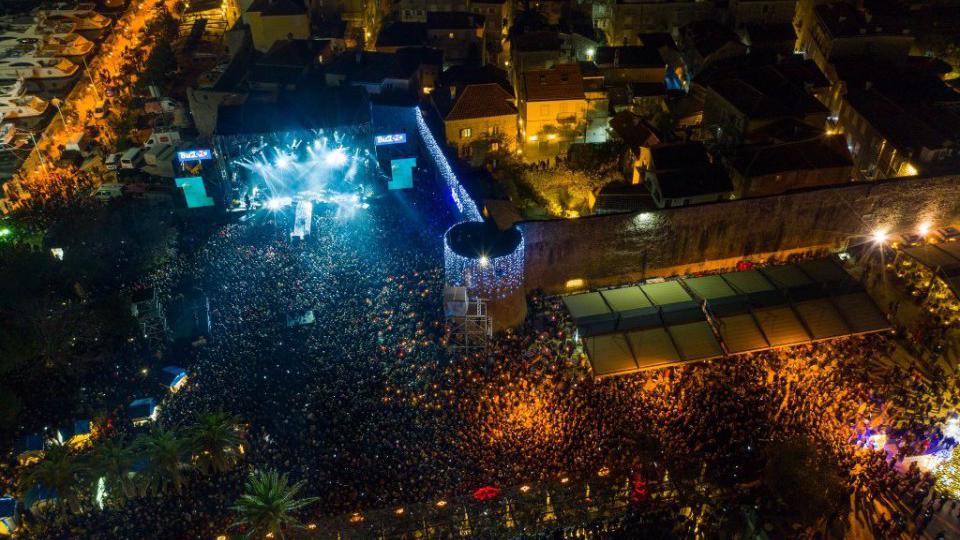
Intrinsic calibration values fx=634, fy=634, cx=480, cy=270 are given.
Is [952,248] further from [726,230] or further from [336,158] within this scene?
[336,158]

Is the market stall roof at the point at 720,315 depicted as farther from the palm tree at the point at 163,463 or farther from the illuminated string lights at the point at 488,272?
the palm tree at the point at 163,463

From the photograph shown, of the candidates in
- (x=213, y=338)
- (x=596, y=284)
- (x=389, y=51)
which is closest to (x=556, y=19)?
(x=389, y=51)

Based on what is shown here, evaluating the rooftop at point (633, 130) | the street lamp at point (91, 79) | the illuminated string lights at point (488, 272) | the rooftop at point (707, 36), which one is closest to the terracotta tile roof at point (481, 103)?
the rooftop at point (633, 130)

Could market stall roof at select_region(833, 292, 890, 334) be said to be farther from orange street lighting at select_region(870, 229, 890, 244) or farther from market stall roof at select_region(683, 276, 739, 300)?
orange street lighting at select_region(870, 229, 890, 244)

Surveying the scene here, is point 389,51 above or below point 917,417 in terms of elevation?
above

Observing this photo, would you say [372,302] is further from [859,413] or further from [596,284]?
[859,413]

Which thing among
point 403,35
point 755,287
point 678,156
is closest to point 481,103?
point 678,156

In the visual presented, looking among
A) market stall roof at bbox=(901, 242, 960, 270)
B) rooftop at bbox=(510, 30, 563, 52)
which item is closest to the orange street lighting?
market stall roof at bbox=(901, 242, 960, 270)
